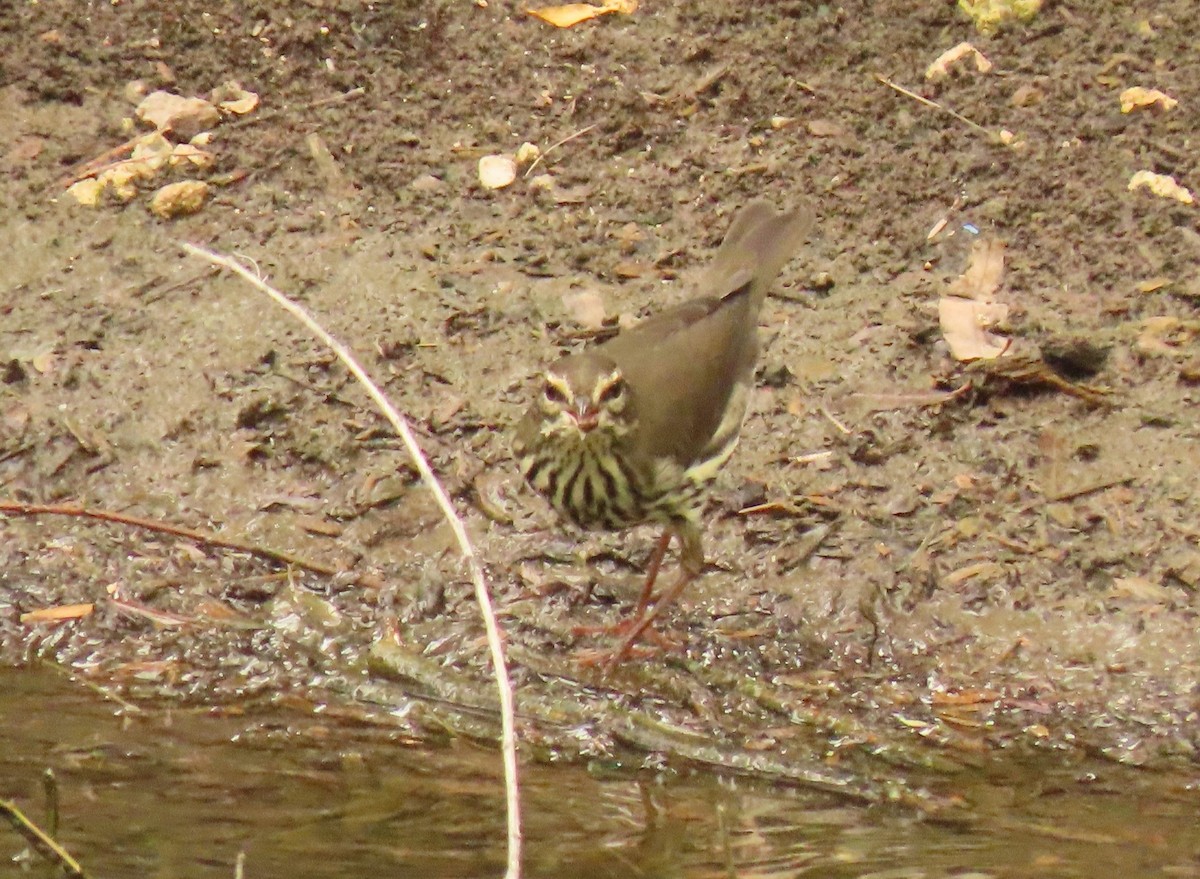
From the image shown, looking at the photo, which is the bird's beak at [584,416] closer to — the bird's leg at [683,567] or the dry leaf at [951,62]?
the bird's leg at [683,567]

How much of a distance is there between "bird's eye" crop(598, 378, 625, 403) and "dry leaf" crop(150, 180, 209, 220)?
257cm

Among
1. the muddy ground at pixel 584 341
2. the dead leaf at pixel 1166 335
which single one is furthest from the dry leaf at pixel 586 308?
the dead leaf at pixel 1166 335

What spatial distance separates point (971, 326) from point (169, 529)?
288 cm

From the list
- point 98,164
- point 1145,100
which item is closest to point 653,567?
point 98,164

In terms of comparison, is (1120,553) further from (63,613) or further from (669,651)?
(63,613)

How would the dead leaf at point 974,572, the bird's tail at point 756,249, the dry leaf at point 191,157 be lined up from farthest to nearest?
the dry leaf at point 191,157 → the bird's tail at point 756,249 → the dead leaf at point 974,572

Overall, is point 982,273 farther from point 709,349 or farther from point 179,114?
point 179,114

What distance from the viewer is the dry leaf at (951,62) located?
7.34 metres

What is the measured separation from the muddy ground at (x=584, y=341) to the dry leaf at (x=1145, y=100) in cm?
7

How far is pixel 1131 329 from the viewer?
6176 millimetres

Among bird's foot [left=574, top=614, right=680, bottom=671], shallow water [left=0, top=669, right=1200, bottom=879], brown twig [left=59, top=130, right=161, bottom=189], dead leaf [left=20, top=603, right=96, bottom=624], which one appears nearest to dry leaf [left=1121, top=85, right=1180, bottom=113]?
bird's foot [left=574, top=614, right=680, bottom=671]

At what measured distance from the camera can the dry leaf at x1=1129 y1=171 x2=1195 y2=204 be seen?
6680mm

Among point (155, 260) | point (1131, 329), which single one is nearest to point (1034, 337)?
point (1131, 329)

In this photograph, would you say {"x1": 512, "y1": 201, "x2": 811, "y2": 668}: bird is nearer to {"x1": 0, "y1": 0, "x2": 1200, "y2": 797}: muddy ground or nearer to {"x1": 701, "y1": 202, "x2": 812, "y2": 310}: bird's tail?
{"x1": 701, "y1": 202, "x2": 812, "y2": 310}: bird's tail
